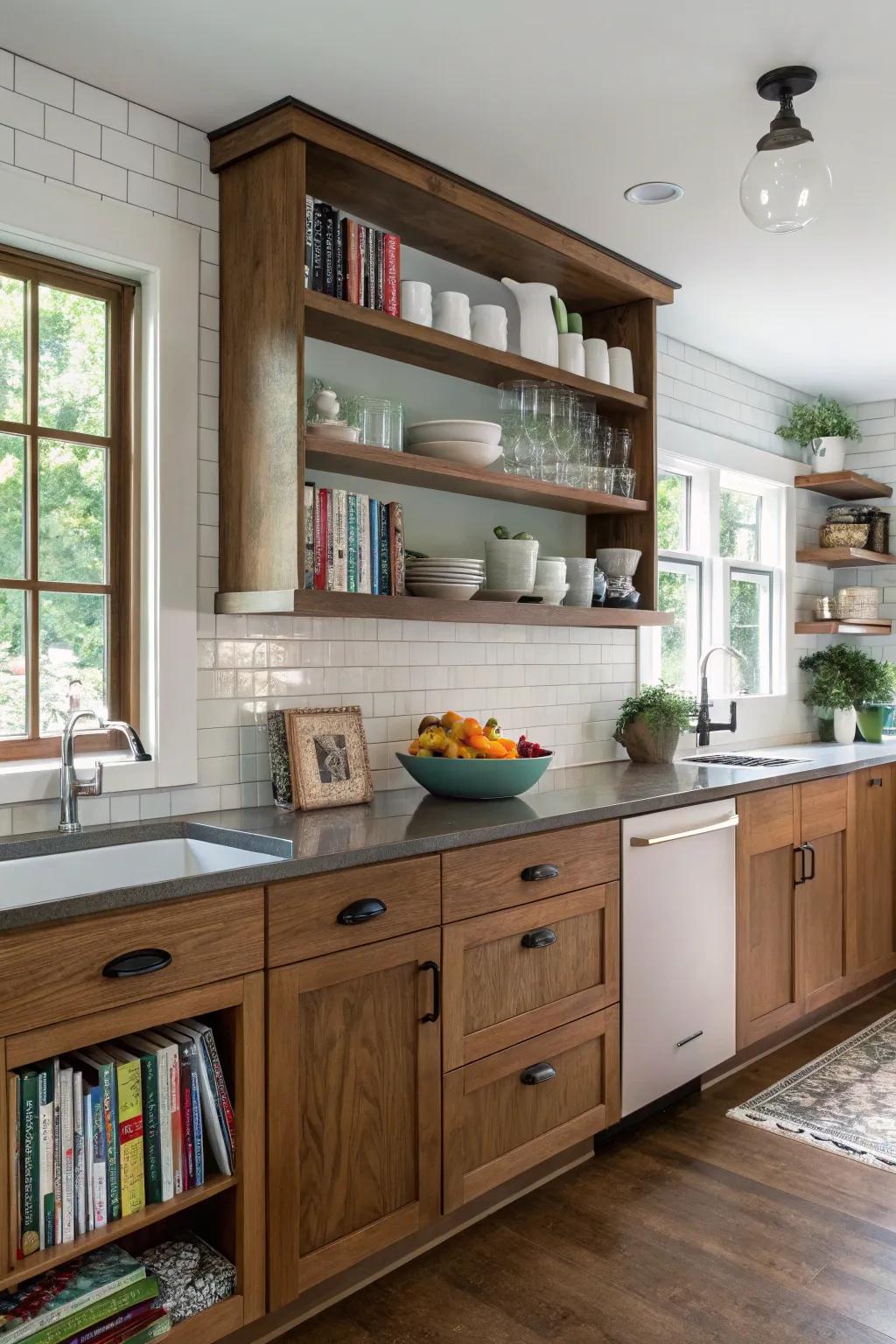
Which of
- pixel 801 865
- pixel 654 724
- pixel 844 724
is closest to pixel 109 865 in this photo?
pixel 654 724

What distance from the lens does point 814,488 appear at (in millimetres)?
5230

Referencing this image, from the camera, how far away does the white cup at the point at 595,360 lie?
354cm

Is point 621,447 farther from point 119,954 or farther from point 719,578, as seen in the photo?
point 119,954

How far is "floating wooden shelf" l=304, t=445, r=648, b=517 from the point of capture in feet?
8.84

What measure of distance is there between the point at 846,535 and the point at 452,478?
306 cm

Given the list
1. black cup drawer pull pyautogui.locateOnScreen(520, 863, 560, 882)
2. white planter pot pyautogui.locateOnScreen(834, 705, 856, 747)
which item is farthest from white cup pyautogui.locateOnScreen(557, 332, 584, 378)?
white planter pot pyautogui.locateOnScreen(834, 705, 856, 747)

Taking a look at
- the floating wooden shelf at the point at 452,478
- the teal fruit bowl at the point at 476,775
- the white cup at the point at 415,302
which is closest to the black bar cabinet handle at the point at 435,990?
the teal fruit bowl at the point at 476,775

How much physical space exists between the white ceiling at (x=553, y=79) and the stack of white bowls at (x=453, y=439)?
656 mm

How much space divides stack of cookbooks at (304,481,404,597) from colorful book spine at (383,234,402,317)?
51cm

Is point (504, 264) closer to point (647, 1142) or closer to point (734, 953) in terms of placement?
point (734, 953)

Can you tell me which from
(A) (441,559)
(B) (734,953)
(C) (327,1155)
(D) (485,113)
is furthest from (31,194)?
(B) (734,953)

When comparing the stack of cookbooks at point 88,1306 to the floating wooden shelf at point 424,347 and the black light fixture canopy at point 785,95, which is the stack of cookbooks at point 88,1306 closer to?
the floating wooden shelf at point 424,347

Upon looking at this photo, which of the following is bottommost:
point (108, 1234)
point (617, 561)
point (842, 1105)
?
point (842, 1105)

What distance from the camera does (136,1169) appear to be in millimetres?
1850
